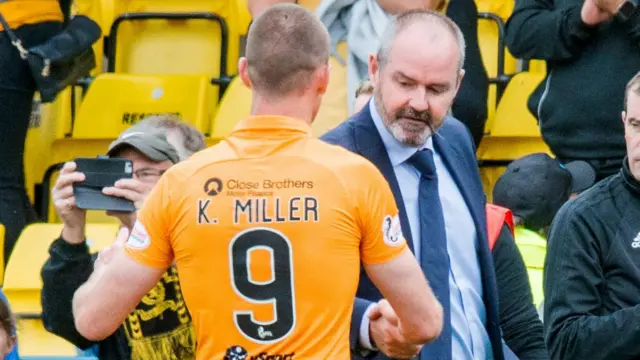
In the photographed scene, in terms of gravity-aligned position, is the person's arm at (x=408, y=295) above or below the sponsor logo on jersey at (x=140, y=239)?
below

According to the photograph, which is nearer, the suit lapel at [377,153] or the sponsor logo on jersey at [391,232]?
the sponsor logo on jersey at [391,232]

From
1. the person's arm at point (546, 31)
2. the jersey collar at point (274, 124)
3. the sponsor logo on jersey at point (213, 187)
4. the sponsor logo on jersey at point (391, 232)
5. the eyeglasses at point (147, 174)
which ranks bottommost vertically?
the person's arm at point (546, 31)

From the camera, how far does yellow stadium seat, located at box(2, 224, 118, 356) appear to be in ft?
19.9

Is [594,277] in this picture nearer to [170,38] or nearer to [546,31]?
[546,31]

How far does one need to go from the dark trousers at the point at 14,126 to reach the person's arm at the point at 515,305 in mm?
3084

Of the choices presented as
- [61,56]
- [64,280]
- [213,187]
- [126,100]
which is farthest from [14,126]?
[213,187]

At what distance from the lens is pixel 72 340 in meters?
4.50

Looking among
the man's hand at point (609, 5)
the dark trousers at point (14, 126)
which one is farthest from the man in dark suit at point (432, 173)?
the dark trousers at point (14, 126)

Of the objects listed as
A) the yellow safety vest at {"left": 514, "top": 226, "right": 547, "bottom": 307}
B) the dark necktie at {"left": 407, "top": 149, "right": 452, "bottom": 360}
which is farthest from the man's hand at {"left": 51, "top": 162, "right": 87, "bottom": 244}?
the yellow safety vest at {"left": 514, "top": 226, "right": 547, "bottom": 307}

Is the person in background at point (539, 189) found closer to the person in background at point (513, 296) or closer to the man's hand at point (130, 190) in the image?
the person in background at point (513, 296)

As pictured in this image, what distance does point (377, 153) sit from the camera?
409 centimetres

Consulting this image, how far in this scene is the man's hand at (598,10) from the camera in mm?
6074

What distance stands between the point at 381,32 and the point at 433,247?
250 cm

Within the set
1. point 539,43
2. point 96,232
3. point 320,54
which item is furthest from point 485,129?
point 320,54
